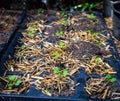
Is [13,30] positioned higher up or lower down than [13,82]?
higher up

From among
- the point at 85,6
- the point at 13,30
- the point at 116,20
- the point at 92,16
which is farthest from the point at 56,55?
the point at 85,6

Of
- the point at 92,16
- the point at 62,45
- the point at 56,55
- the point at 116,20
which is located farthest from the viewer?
the point at 92,16

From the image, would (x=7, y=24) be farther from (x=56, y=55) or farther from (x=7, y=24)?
(x=56, y=55)

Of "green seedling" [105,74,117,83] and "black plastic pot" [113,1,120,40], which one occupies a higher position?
"black plastic pot" [113,1,120,40]

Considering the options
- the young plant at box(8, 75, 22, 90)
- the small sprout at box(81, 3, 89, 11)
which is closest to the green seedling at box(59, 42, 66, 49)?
the young plant at box(8, 75, 22, 90)

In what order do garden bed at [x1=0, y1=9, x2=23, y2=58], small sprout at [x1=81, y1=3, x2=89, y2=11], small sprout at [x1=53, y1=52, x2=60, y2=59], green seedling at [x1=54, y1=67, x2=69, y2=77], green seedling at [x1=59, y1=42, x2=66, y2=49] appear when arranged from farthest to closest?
→ small sprout at [x1=81, y1=3, x2=89, y2=11], garden bed at [x1=0, y1=9, x2=23, y2=58], green seedling at [x1=59, y1=42, x2=66, y2=49], small sprout at [x1=53, y1=52, x2=60, y2=59], green seedling at [x1=54, y1=67, x2=69, y2=77]

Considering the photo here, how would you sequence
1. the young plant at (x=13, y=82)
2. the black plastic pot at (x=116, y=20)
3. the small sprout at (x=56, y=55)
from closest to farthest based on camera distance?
the young plant at (x=13, y=82) < the small sprout at (x=56, y=55) < the black plastic pot at (x=116, y=20)

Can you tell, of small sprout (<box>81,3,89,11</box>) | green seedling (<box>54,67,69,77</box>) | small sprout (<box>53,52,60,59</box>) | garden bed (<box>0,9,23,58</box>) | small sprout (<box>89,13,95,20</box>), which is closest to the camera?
green seedling (<box>54,67,69,77</box>)

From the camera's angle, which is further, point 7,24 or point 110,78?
point 7,24

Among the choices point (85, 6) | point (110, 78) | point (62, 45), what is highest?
point (85, 6)

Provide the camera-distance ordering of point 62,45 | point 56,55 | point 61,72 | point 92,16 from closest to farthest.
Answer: point 61,72 < point 56,55 < point 62,45 < point 92,16

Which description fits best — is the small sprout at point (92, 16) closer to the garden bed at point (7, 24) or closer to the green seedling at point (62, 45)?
the green seedling at point (62, 45)

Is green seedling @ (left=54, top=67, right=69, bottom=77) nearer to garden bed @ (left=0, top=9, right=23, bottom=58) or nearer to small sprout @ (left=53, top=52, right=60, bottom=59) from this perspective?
small sprout @ (left=53, top=52, right=60, bottom=59)

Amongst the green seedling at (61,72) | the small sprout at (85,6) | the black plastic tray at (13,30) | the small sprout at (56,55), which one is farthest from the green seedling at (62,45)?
the small sprout at (85,6)
